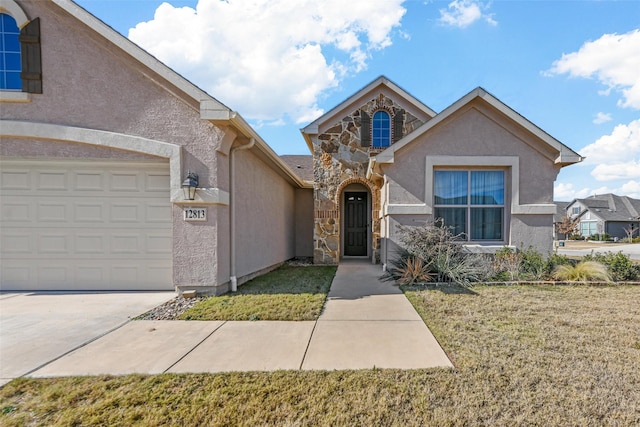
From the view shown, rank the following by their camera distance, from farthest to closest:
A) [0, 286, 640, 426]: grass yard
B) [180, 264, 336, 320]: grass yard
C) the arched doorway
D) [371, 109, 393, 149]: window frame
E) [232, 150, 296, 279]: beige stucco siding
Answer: the arched doorway
[371, 109, 393, 149]: window frame
[232, 150, 296, 279]: beige stucco siding
[180, 264, 336, 320]: grass yard
[0, 286, 640, 426]: grass yard

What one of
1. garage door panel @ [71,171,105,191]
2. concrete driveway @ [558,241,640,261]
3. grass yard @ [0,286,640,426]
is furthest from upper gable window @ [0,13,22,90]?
concrete driveway @ [558,241,640,261]

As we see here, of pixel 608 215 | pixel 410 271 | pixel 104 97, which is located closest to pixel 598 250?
pixel 410 271

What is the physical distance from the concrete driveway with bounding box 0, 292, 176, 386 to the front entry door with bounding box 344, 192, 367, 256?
7.45 metres

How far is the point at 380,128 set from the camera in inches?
446

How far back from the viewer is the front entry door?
40.1ft

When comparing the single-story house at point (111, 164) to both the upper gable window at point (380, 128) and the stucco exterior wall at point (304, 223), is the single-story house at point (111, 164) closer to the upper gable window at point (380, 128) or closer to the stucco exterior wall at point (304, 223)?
the upper gable window at point (380, 128)

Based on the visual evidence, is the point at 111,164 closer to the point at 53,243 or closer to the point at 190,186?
the point at 190,186

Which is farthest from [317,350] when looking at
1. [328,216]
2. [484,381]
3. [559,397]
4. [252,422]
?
[328,216]

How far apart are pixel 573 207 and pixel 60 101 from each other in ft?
197

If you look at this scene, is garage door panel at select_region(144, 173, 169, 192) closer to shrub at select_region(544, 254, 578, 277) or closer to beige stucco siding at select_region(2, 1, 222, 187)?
beige stucco siding at select_region(2, 1, 222, 187)

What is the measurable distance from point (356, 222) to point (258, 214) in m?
4.96

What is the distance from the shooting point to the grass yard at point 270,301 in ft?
16.3

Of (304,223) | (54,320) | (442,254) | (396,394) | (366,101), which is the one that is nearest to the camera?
(396,394)

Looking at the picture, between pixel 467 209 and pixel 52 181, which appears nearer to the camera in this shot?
pixel 52 181
